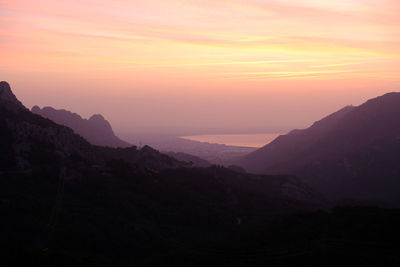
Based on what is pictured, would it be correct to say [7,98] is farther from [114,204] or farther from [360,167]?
[360,167]

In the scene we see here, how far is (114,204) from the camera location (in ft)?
307

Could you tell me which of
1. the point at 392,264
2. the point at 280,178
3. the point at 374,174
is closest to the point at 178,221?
the point at 392,264

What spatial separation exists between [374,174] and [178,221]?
91715mm

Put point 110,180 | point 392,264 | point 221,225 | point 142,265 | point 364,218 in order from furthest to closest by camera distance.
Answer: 1. point 110,180
2. point 221,225
3. point 364,218
4. point 142,265
5. point 392,264

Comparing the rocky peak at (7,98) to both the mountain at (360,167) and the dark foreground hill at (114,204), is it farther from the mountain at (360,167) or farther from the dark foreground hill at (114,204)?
the mountain at (360,167)

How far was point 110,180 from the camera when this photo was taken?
106m

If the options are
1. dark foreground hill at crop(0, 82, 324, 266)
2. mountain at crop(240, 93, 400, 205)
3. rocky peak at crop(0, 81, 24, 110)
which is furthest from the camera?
mountain at crop(240, 93, 400, 205)

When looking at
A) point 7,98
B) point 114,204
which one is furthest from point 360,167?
point 114,204

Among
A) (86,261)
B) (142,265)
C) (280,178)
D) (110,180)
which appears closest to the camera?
(86,261)

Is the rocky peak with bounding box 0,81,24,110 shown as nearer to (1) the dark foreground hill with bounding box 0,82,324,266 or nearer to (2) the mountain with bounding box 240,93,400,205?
(1) the dark foreground hill with bounding box 0,82,324,266

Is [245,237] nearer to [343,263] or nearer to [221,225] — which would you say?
[343,263]

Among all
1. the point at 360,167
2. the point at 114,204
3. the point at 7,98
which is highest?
the point at 7,98

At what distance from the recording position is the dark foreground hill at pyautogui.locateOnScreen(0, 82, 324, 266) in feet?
207

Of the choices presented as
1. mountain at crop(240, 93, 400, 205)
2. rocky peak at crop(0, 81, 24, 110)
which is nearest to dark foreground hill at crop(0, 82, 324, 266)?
rocky peak at crop(0, 81, 24, 110)
